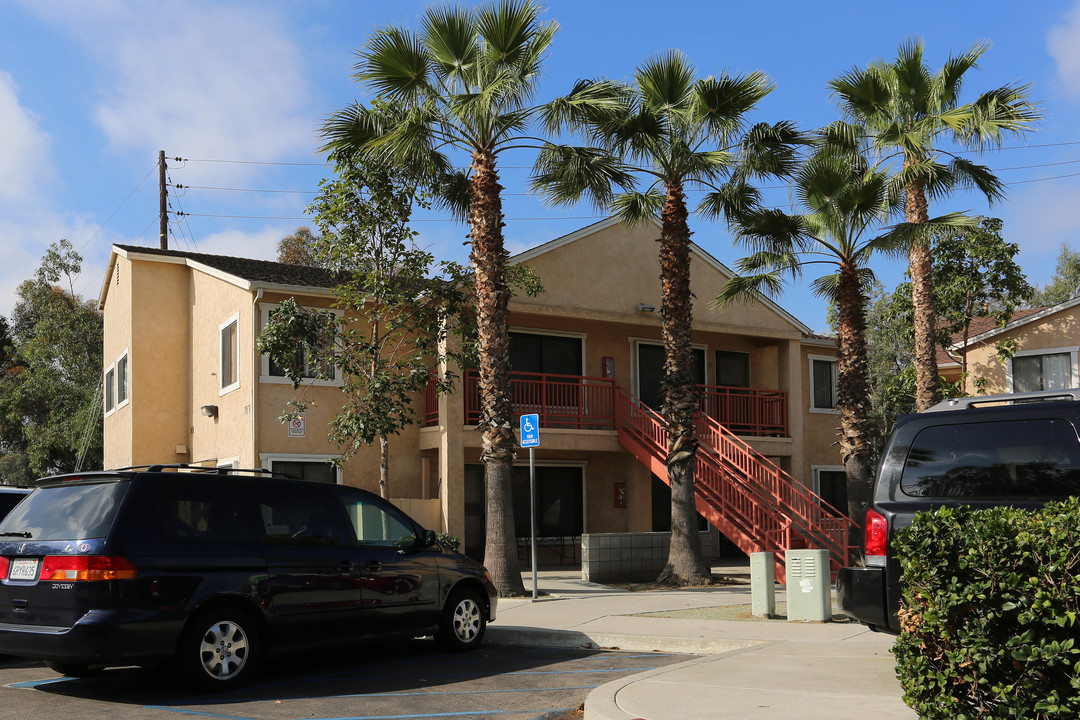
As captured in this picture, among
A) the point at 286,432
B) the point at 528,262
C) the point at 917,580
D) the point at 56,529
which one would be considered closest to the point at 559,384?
the point at 528,262

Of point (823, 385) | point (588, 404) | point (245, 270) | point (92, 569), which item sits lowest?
point (92, 569)

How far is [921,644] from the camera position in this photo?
17.5 feet

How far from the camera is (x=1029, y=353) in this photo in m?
25.5

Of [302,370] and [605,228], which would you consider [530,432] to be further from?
[605,228]

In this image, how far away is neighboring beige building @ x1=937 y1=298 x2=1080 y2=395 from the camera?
25.0 metres

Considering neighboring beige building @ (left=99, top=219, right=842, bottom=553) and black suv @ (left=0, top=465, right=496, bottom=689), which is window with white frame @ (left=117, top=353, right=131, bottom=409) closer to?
neighboring beige building @ (left=99, top=219, right=842, bottom=553)

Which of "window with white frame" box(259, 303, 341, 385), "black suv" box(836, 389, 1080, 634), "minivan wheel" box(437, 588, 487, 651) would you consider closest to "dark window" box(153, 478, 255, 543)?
"minivan wheel" box(437, 588, 487, 651)

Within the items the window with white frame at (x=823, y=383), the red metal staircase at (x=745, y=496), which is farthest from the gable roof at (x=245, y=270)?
the window with white frame at (x=823, y=383)

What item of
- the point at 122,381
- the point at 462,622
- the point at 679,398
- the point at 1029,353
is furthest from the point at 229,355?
the point at 1029,353

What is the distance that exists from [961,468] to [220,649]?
5.67m

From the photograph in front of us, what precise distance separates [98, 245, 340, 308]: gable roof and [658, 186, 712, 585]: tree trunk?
6.03 m

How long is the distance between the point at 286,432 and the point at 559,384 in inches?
203

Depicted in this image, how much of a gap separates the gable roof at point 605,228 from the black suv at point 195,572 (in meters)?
10.5

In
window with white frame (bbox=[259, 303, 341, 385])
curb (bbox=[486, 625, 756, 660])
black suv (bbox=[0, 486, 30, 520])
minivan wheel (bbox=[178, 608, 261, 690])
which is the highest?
window with white frame (bbox=[259, 303, 341, 385])
